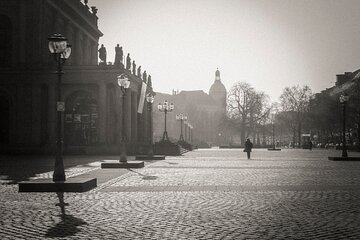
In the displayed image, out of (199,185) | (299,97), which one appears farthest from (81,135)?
(299,97)

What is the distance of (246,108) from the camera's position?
107 m

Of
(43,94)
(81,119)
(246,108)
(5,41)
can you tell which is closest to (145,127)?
(81,119)

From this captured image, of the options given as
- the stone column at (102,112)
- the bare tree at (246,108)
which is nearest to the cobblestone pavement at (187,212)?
the stone column at (102,112)

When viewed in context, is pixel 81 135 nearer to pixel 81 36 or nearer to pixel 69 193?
pixel 81 36

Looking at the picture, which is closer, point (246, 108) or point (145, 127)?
point (145, 127)

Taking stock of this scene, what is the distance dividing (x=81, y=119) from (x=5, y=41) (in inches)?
489

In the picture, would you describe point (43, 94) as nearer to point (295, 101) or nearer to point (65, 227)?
point (65, 227)

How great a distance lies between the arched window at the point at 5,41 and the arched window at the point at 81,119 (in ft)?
29.0

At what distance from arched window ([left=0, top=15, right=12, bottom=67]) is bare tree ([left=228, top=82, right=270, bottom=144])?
196 ft

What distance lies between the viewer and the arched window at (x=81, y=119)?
5381cm

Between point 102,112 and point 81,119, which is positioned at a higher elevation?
point 102,112

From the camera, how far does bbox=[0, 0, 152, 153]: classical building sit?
2029 inches

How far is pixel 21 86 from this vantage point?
2066 inches

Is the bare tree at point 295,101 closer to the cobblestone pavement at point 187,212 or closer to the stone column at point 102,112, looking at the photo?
the stone column at point 102,112
